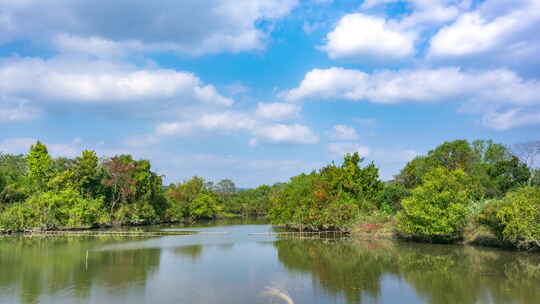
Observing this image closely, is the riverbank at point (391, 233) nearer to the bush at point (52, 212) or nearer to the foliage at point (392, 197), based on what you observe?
the foliage at point (392, 197)

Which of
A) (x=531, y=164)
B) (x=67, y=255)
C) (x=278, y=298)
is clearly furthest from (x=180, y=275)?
(x=531, y=164)

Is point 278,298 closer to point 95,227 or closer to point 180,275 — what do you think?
point 180,275

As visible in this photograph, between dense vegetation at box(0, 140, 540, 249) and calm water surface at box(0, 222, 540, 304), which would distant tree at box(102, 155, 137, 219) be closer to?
dense vegetation at box(0, 140, 540, 249)

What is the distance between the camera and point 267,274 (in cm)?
2272

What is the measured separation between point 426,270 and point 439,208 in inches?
440

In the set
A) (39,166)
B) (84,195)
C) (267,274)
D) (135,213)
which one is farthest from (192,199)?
(267,274)

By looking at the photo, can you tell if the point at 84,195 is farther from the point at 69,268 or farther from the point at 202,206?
the point at 69,268

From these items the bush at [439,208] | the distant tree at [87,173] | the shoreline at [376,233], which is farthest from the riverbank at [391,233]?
the distant tree at [87,173]

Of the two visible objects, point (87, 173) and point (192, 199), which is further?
point (192, 199)

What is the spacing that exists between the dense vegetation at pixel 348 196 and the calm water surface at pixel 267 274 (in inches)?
103

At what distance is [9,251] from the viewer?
32688 millimetres

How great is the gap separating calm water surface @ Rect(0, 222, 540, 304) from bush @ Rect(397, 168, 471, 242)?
162 centimetres

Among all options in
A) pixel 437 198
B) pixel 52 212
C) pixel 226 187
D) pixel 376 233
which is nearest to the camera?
pixel 437 198

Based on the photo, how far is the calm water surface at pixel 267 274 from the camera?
1734 cm
